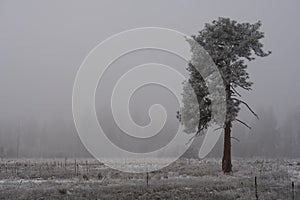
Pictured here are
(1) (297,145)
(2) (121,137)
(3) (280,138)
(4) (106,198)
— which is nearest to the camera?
(4) (106,198)

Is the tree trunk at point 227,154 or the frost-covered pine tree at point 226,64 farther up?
the frost-covered pine tree at point 226,64

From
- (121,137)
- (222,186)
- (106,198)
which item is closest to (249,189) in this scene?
(222,186)

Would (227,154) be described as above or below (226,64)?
below

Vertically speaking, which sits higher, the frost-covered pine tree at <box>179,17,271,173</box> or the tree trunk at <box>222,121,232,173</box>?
the frost-covered pine tree at <box>179,17,271,173</box>

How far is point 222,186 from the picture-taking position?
825 inches

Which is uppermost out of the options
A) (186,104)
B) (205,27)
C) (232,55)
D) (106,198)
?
(205,27)

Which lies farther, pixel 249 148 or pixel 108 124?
pixel 249 148

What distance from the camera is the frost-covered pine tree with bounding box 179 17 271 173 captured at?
30078mm

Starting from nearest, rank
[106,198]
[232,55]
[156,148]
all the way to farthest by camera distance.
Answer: [106,198] → [232,55] → [156,148]

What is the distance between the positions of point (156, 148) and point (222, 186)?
1693 inches

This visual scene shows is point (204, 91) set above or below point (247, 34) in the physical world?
below

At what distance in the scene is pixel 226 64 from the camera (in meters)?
30.5

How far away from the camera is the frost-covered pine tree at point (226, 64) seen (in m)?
30.1

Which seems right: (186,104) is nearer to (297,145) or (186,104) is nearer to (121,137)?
(121,137)
